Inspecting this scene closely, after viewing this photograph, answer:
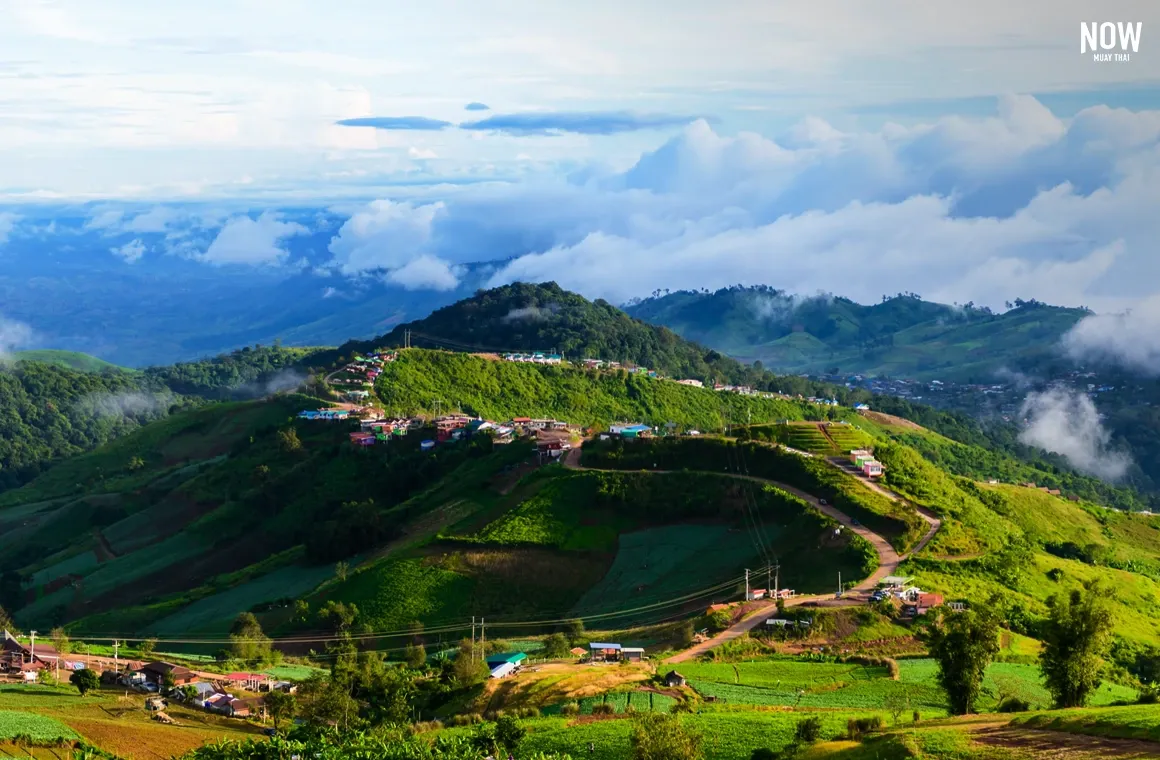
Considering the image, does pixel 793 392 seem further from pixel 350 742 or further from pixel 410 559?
pixel 350 742

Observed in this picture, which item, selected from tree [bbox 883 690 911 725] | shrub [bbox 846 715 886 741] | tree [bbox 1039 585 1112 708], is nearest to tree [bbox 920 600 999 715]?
tree [bbox 883 690 911 725]

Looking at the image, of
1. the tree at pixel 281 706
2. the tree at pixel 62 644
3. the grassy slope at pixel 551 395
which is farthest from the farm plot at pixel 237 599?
the grassy slope at pixel 551 395

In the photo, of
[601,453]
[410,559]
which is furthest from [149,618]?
[601,453]

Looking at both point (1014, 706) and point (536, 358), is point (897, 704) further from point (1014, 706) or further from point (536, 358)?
point (536, 358)

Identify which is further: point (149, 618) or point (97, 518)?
point (97, 518)

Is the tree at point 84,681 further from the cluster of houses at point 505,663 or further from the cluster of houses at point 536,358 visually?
the cluster of houses at point 536,358

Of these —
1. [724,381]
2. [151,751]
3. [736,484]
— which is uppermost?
[724,381]
